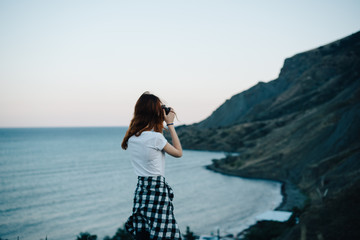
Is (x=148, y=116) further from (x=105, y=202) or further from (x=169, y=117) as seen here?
(x=105, y=202)

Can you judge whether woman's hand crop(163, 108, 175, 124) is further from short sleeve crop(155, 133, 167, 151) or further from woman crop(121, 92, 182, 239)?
short sleeve crop(155, 133, 167, 151)

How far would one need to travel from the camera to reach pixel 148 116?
2.72 metres

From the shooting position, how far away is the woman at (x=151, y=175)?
2510 millimetres

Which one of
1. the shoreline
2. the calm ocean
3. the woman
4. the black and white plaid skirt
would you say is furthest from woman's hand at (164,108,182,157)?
the calm ocean

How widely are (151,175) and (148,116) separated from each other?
1.75 feet

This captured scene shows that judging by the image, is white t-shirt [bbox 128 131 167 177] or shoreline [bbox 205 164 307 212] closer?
white t-shirt [bbox 128 131 167 177]

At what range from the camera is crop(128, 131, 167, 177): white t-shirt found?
2.56 metres

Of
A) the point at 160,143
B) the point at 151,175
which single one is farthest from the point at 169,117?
the point at 151,175

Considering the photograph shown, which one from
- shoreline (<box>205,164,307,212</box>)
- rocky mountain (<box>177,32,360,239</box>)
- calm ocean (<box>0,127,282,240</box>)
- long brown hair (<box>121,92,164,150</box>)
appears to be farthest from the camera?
rocky mountain (<box>177,32,360,239</box>)

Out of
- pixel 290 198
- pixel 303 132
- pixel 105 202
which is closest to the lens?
pixel 290 198

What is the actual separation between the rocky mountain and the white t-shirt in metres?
8.31

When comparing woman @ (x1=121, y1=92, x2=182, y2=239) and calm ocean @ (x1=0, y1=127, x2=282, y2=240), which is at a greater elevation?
woman @ (x1=121, y1=92, x2=182, y2=239)

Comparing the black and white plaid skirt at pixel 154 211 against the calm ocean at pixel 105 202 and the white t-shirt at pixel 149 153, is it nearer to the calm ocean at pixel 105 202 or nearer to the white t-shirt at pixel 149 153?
the white t-shirt at pixel 149 153

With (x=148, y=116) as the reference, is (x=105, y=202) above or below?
below
